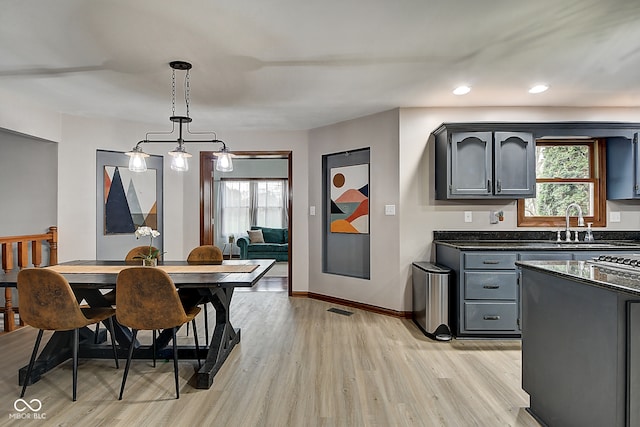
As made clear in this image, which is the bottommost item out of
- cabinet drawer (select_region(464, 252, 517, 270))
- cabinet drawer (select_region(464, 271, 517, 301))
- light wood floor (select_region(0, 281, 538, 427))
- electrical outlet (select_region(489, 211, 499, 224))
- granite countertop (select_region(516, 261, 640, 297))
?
light wood floor (select_region(0, 281, 538, 427))

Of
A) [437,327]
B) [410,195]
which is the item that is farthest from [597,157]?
[437,327]

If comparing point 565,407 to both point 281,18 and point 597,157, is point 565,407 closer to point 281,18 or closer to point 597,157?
point 281,18

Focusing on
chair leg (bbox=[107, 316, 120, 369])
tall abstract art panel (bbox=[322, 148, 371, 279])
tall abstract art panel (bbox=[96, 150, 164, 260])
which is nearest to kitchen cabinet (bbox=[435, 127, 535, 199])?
tall abstract art panel (bbox=[322, 148, 371, 279])

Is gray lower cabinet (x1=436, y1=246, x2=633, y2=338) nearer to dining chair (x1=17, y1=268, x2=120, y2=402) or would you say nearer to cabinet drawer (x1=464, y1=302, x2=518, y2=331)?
cabinet drawer (x1=464, y1=302, x2=518, y2=331)

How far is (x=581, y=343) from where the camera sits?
1.68 metres

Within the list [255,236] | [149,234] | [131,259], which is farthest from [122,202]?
[255,236]

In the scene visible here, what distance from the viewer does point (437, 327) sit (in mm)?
3445

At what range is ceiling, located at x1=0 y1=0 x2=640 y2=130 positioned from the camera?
218 cm

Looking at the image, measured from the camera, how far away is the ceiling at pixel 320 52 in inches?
85.9

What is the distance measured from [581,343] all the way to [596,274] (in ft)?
1.08

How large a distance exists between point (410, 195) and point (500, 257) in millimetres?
1181

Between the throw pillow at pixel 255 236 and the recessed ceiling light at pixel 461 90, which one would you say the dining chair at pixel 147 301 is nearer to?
the recessed ceiling light at pixel 461 90

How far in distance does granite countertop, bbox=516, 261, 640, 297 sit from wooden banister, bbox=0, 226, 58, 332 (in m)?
4.62

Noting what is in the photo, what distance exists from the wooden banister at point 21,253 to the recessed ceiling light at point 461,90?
473cm
